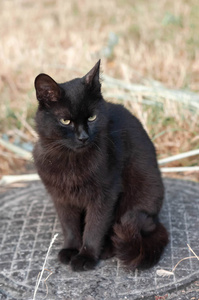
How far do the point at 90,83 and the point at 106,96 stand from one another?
1.66 m

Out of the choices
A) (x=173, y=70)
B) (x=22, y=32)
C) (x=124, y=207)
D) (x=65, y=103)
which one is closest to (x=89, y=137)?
(x=65, y=103)

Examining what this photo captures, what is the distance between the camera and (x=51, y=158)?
2020 mm

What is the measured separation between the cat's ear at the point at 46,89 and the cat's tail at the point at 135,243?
637 millimetres

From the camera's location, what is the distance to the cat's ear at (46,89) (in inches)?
71.2

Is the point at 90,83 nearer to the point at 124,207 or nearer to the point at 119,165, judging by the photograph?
the point at 119,165

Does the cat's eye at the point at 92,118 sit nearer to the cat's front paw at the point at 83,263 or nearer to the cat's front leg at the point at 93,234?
the cat's front leg at the point at 93,234

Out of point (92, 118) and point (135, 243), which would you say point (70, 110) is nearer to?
point (92, 118)

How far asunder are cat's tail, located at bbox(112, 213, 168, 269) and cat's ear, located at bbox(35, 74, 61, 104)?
0.64 meters

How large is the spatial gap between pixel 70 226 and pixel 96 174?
33 cm

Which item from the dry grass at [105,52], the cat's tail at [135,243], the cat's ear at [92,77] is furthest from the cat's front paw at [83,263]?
the dry grass at [105,52]

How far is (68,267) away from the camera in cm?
202

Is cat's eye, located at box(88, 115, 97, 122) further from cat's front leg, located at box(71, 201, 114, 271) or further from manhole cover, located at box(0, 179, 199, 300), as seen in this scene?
manhole cover, located at box(0, 179, 199, 300)

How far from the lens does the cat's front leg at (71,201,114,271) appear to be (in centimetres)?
200

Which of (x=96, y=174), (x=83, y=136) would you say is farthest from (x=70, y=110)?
(x=96, y=174)
